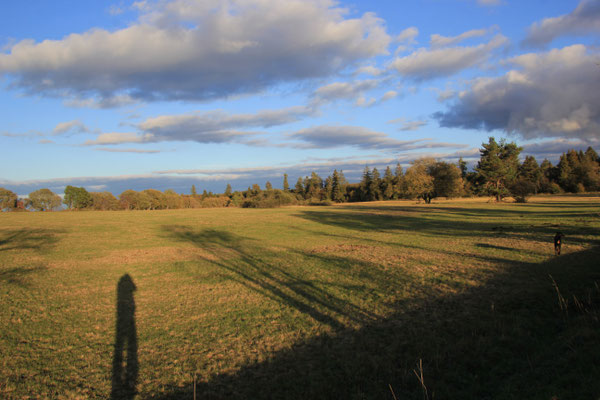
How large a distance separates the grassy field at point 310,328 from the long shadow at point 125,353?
0.12 ft

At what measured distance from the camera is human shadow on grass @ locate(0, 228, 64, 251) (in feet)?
68.3

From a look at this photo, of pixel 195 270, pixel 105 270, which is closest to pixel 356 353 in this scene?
pixel 195 270

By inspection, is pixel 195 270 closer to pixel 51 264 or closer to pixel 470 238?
pixel 51 264

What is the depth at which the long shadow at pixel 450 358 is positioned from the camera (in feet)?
15.3

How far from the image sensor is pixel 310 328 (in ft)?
24.5

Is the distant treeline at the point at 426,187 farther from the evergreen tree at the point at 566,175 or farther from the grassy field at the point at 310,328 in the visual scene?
the grassy field at the point at 310,328

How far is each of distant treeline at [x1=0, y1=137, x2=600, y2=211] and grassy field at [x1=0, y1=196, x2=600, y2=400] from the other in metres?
53.1

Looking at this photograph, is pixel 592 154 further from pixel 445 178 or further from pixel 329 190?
pixel 329 190

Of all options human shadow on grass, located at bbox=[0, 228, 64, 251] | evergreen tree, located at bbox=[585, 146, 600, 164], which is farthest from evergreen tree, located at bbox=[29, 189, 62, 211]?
evergreen tree, located at bbox=[585, 146, 600, 164]

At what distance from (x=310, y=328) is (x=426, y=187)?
62.7 m

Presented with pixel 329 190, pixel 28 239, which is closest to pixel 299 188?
pixel 329 190

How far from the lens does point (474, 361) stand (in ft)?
18.3

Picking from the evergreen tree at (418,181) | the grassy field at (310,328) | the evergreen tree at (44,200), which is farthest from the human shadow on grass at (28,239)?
the evergreen tree at (418,181)

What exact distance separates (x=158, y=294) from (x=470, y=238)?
20065 mm
